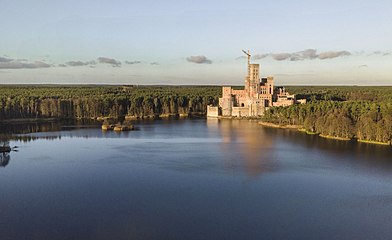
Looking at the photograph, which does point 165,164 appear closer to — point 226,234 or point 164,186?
point 164,186

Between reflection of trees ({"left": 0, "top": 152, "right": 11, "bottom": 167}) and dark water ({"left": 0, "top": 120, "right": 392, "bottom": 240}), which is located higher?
reflection of trees ({"left": 0, "top": 152, "right": 11, "bottom": 167})

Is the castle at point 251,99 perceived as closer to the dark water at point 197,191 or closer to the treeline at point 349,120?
the treeline at point 349,120

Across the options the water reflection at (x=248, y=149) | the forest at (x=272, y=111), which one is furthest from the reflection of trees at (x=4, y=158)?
the forest at (x=272, y=111)

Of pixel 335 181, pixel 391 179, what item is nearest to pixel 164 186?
pixel 335 181

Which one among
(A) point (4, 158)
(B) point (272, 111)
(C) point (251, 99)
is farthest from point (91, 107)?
(A) point (4, 158)

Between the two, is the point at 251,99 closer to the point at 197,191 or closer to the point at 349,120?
the point at 349,120

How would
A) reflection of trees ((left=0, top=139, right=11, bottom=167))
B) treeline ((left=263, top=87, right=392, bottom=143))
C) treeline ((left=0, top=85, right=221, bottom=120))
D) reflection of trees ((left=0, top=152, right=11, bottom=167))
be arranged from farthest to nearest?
treeline ((left=0, top=85, right=221, bottom=120))
treeline ((left=263, top=87, right=392, bottom=143))
reflection of trees ((left=0, top=139, right=11, bottom=167))
reflection of trees ((left=0, top=152, right=11, bottom=167))

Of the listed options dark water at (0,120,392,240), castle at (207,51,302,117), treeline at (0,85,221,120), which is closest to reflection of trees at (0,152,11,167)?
dark water at (0,120,392,240)

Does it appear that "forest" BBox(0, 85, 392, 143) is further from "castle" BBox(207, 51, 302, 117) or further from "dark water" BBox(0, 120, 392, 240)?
"castle" BBox(207, 51, 302, 117)
